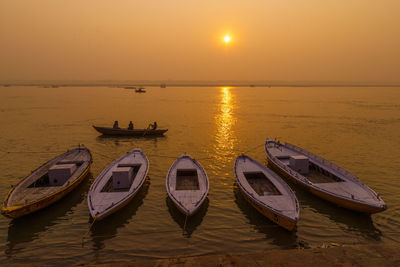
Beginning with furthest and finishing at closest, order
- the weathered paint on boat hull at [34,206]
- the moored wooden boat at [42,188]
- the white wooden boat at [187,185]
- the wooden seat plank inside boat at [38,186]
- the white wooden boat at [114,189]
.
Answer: the wooden seat plank inside boat at [38,186]
the white wooden boat at [187,185]
the white wooden boat at [114,189]
the moored wooden boat at [42,188]
the weathered paint on boat hull at [34,206]

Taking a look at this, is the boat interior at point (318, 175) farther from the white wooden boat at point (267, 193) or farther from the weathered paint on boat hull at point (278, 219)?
the weathered paint on boat hull at point (278, 219)

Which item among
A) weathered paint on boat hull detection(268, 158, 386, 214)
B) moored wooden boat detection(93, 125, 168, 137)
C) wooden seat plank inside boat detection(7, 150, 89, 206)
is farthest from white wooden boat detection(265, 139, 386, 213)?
moored wooden boat detection(93, 125, 168, 137)

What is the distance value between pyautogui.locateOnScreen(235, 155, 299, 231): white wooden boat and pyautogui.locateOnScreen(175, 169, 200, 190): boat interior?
3.69 metres

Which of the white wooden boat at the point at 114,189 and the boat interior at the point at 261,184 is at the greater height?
the white wooden boat at the point at 114,189

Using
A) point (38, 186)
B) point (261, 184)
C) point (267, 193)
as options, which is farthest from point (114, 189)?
point (261, 184)

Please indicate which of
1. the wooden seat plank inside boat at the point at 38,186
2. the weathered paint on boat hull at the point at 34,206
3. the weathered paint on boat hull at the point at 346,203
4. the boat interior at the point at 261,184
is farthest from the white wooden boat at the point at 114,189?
the weathered paint on boat hull at the point at 346,203

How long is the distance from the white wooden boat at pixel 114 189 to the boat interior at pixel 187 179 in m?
3.06

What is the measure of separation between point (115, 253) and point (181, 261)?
188 inches

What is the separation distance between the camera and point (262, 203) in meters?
14.8

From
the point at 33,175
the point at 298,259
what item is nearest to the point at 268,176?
the point at 298,259

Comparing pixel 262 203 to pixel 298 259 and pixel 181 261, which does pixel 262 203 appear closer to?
pixel 298 259

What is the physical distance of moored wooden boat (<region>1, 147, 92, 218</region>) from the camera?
1418 cm

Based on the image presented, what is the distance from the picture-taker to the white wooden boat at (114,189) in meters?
14.4

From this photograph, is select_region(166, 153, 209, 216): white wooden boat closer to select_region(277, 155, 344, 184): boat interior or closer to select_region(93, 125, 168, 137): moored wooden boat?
select_region(277, 155, 344, 184): boat interior
